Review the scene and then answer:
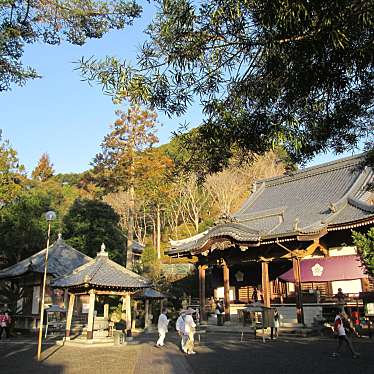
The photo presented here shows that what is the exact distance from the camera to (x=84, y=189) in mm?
56719

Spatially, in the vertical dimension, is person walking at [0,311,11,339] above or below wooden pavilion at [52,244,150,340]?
below

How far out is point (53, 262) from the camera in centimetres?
2514

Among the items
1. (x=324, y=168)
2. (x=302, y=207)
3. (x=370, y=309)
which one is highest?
(x=324, y=168)

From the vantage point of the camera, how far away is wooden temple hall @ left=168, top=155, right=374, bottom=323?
1927cm

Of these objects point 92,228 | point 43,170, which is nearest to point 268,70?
point 92,228

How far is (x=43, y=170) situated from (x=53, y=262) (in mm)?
39483

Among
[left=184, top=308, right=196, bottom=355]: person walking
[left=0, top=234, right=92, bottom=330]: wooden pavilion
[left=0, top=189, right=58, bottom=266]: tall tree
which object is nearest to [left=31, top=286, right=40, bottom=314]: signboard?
[left=0, top=234, right=92, bottom=330]: wooden pavilion

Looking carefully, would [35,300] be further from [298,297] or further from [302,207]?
[302,207]

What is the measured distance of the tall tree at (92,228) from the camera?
99.8 feet

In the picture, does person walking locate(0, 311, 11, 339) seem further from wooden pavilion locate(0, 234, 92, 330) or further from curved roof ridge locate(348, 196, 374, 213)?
curved roof ridge locate(348, 196, 374, 213)

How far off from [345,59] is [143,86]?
273cm

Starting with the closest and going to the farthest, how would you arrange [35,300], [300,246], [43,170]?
[300,246] < [35,300] < [43,170]

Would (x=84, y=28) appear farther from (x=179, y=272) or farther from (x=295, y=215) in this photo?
(x=179, y=272)

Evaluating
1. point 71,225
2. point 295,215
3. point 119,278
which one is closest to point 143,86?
point 119,278
